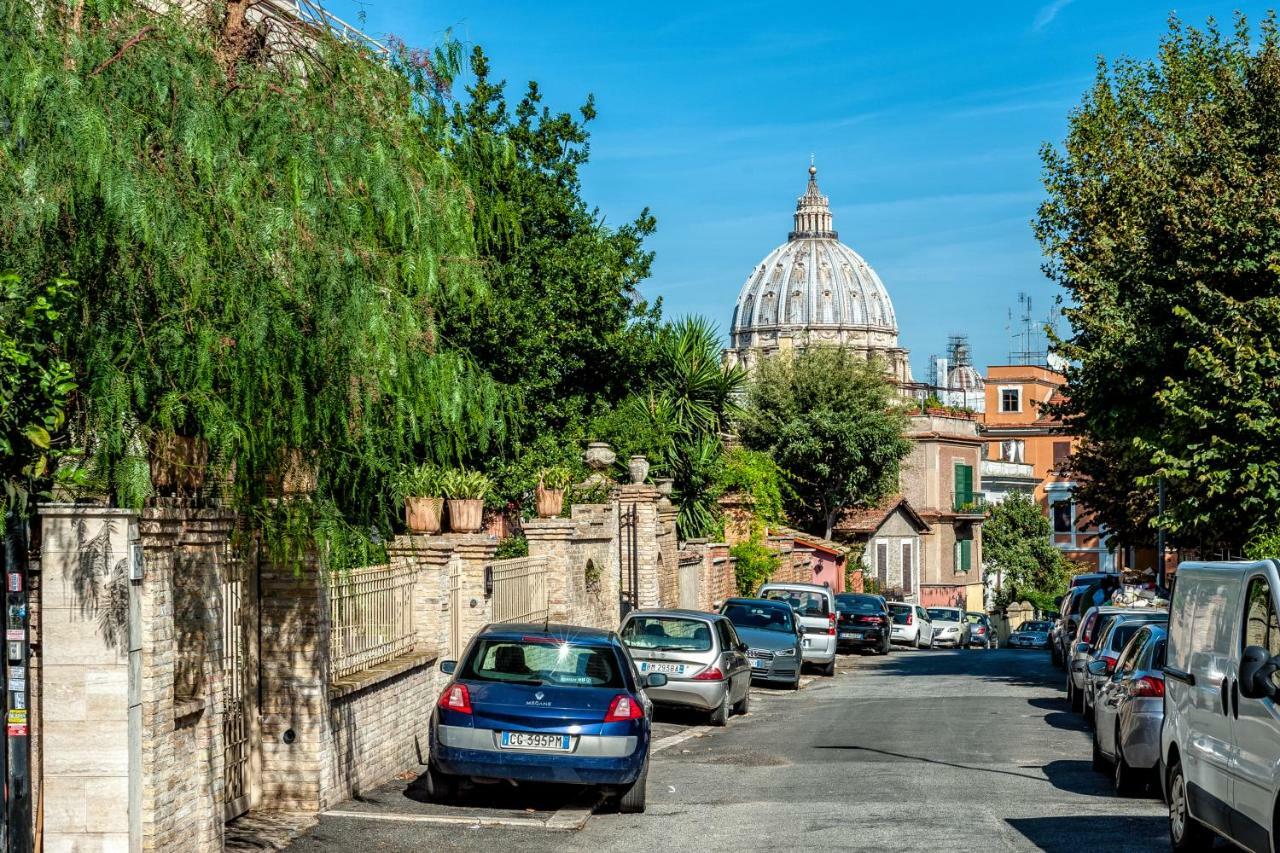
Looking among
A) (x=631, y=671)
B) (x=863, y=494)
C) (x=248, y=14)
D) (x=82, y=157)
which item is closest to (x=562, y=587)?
(x=631, y=671)

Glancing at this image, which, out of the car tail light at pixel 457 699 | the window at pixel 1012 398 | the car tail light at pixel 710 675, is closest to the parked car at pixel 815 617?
the car tail light at pixel 710 675

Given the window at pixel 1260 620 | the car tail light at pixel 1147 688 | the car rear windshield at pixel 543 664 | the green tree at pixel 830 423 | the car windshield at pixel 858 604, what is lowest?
the car windshield at pixel 858 604

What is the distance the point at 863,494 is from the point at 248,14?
5195 cm

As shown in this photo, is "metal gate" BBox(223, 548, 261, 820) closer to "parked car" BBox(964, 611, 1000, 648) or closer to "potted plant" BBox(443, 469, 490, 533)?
"potted plant" BBox(443, 469, 490, 533)

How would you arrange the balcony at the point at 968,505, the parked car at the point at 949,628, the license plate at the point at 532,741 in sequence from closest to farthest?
1. the license plate at the point at 532,741
2. the parked car at the point at 949,628
3. the balcony at the point at 968,505

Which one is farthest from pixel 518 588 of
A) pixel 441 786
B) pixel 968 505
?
pixel 968 505

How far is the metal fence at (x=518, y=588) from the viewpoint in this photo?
18688 mm

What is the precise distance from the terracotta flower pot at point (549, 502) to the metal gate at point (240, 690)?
→ 1079 cm

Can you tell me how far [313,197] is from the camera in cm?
897

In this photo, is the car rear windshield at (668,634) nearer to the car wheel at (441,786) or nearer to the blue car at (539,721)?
the blue car at (539,721)

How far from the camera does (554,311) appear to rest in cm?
3509

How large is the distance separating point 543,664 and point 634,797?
4.27ft

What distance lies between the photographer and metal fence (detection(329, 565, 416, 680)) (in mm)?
12945

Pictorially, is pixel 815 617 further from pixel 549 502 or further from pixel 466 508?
pixel 466 508
